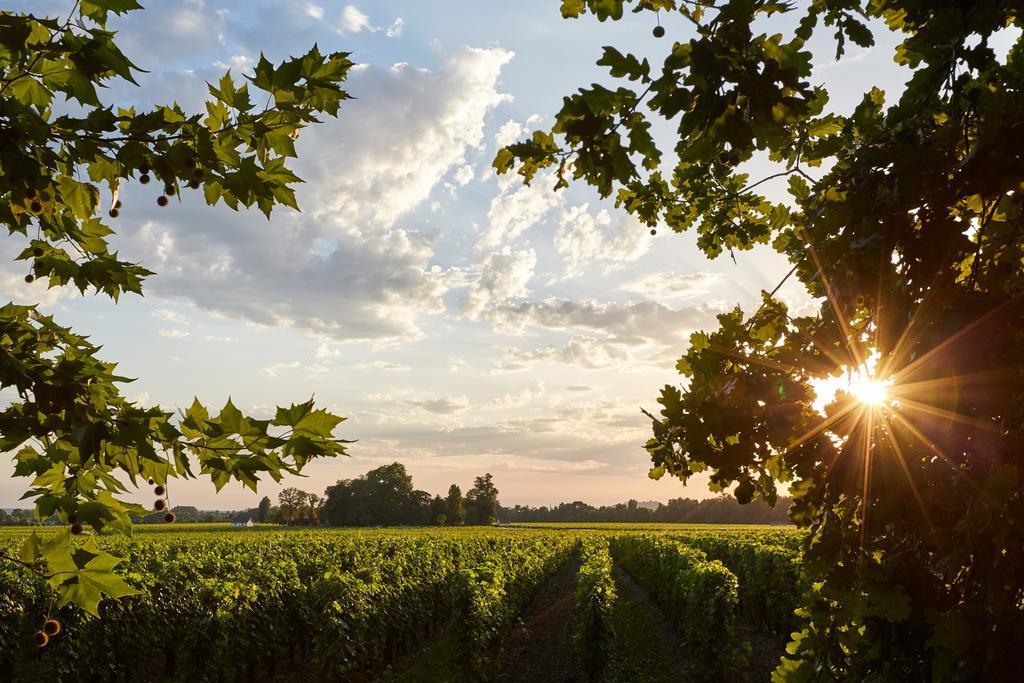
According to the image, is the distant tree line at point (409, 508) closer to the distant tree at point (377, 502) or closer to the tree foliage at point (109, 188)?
the distant tree at point (377, 502)

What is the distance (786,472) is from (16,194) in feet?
11.0

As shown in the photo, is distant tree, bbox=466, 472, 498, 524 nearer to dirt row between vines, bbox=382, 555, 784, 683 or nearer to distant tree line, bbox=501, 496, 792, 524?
distant tree line, bbox=501, 496, 792, 524

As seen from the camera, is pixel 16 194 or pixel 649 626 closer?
pixel 16 194

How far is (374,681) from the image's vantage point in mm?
12648

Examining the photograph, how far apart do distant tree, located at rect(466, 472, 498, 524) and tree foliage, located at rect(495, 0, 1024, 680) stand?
95.0 m

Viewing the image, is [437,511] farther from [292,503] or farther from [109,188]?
[109,188]

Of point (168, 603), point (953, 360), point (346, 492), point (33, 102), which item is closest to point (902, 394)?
point (953, 360)

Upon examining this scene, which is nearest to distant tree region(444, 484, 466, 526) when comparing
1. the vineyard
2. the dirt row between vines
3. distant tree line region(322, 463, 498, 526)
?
distant tree line region(322, 463, 498, 526)

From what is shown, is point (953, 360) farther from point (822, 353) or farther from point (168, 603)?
point (168, 603)

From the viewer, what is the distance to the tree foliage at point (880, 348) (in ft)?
6.40

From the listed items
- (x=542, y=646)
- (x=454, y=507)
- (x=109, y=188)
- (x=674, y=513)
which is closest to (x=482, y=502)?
(x=454, y=507)

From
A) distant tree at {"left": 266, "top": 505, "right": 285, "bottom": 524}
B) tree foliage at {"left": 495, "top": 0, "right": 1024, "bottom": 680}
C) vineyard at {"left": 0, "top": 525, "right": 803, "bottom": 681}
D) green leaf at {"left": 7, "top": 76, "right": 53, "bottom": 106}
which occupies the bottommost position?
distant tree at {"left": 266, "top": 505, "right": 285, "bottom": 524}

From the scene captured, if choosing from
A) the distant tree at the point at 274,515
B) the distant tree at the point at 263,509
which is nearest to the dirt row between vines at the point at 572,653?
the distant tree at the point at 274,515

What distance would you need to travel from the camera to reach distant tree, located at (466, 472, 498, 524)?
9450cm
